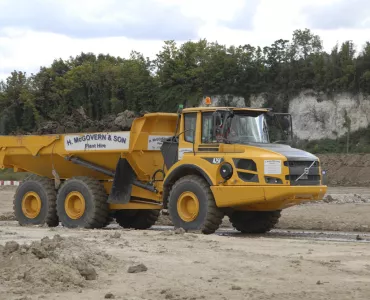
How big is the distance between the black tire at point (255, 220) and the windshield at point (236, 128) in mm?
2131

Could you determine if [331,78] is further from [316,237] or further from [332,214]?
[316,237]

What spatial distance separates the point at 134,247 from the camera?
12.6 m

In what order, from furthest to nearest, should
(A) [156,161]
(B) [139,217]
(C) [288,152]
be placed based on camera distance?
(B) [139,217] < (A) [156,161] < (C) [288,152]

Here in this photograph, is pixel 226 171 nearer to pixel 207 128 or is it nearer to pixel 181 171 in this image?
pixel 207 128

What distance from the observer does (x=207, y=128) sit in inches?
656

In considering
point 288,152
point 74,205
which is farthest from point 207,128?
point 74,205

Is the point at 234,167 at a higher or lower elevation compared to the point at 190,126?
lower

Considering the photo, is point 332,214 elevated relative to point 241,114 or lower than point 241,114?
lower

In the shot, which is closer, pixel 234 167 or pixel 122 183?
pixel 234 167

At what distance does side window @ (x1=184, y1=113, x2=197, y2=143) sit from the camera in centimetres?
1693

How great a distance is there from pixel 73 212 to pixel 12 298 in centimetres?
1046

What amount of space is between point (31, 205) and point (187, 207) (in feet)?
17.6

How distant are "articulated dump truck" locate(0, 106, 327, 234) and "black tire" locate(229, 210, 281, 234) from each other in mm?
23

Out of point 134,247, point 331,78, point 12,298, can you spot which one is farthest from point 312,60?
point 12,298
